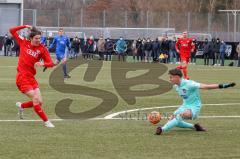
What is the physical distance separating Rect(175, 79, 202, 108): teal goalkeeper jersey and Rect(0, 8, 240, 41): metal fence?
151 feet

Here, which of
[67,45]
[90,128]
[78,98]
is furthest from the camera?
[67,45]

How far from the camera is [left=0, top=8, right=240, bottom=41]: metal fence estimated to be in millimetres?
61281

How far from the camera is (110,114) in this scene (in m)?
16.9

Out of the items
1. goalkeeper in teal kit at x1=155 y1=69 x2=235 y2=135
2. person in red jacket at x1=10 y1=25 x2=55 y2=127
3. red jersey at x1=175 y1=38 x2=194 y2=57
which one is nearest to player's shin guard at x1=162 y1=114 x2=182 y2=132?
goalkeeper in teal kit at x1=155 y1=69 x2=235 y2=135

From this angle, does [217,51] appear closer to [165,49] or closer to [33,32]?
[165,49]

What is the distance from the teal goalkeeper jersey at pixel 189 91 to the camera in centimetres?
1348

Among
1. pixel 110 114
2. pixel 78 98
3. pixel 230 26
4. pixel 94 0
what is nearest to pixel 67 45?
pixel 78 98

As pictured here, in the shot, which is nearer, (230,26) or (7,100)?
(7,100)

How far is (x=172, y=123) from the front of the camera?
13367 mm

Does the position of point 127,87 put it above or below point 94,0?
below

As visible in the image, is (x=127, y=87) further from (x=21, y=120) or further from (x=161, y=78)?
(x=21, y=120)

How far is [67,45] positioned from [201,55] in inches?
935

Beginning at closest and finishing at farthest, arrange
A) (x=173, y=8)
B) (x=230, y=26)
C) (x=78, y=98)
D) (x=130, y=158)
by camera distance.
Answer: (x=130, y=158)
(x=78, y=98)
(x=230, y=26)
(x=173, y=8)

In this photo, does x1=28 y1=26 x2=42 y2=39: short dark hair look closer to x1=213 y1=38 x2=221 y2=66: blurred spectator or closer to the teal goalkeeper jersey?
the teal goalkeeper jersey
